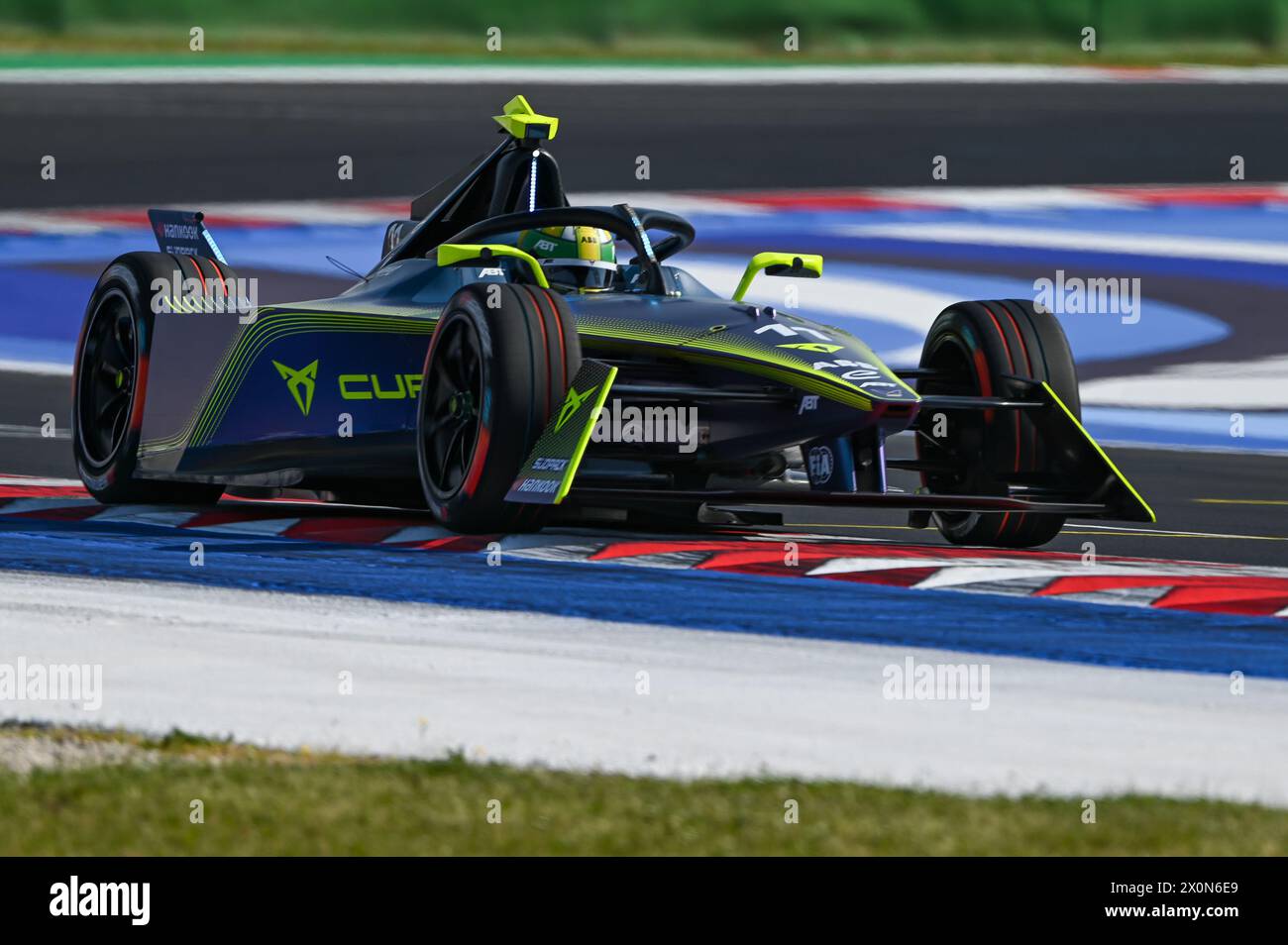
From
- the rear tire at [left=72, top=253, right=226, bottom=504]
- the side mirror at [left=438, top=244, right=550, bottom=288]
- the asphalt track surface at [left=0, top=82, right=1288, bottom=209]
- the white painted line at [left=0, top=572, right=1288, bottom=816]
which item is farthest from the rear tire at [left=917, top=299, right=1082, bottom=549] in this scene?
the asphalt track surface at [left=0, top=82, right=1288, bottom=209]

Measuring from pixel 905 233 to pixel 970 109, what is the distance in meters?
6.40

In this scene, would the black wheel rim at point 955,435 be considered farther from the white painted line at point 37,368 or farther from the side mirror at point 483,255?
the white painted line at point 37,368

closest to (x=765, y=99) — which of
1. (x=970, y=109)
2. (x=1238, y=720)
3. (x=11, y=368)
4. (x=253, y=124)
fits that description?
(x=970, y=109)

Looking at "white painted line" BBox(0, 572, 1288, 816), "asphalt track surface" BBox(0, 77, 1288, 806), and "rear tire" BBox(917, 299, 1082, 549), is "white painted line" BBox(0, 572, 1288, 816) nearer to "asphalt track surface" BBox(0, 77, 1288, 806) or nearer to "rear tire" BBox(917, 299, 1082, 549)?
"asphalt track surface" BBox(0, 77, 1288, 806)

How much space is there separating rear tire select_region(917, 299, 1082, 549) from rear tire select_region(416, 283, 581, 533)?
1934mm

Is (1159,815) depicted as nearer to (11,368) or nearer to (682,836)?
(682,836)

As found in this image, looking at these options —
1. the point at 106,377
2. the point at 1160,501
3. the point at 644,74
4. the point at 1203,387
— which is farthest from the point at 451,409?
the point at 644,74

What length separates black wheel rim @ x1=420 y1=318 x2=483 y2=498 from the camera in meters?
8.37

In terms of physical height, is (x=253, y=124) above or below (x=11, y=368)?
above

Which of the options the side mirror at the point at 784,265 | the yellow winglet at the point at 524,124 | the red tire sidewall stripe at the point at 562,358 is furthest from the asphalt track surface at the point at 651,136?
the red tire sidewall stripe at the point at 562,358

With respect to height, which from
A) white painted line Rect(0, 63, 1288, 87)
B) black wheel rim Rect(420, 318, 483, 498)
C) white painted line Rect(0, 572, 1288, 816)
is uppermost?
white painted line Rect(0, 63, 1288, 87)

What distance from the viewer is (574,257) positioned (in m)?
9.57

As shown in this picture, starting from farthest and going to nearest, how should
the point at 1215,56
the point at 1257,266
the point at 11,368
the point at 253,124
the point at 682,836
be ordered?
the point at 1215,56
the point at 253,124
the point at 1257,266
the point at 11,368
the point at 682,836
